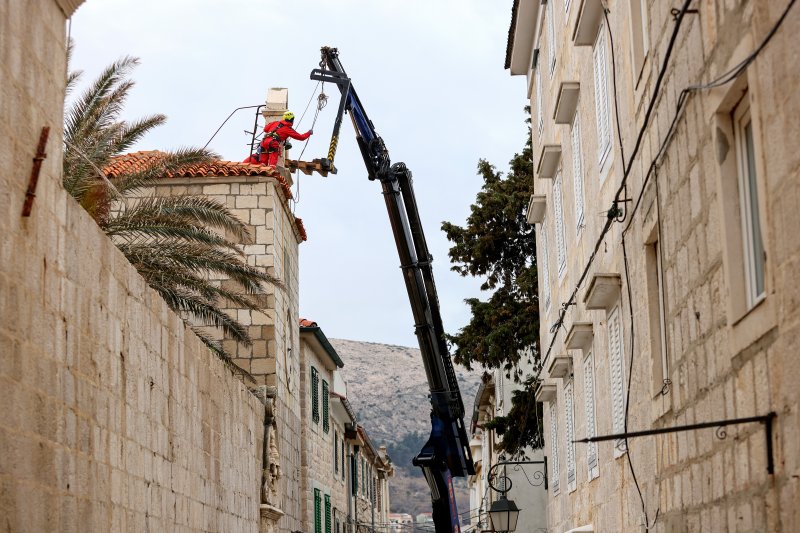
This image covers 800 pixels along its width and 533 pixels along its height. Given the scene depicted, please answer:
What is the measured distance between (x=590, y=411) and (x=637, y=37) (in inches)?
220

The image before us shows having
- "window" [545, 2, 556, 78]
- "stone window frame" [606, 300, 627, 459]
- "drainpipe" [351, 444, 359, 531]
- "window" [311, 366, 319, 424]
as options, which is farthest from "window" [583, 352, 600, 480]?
"drainpipe" [351, 444, 359, 531]

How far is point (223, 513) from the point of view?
56.6 ft

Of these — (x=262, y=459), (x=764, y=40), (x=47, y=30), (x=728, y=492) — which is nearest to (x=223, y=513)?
(x=262, y=459)

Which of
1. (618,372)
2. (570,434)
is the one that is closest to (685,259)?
(618,372)

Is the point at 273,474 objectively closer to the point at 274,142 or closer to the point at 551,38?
the point at 274,142

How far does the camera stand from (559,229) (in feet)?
57.4

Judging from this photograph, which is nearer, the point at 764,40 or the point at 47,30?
the point at 764,40

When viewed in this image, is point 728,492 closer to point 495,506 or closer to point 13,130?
point 13,130

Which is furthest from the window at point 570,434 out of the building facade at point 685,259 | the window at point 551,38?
the window at point 551,38

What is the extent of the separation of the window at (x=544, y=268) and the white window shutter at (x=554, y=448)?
1.70m

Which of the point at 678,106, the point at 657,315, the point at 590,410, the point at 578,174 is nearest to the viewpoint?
the point at 678,106

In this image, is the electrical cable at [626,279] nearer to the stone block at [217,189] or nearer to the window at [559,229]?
the window at [559,229]

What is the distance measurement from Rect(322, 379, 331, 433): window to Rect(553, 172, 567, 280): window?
1632 centimetres

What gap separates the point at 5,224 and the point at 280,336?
16.5m
